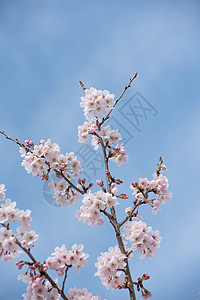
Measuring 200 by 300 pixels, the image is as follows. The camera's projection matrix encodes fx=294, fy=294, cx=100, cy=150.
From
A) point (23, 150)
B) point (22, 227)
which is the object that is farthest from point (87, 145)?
point (22, 227)

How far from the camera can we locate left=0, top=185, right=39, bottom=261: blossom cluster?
271 centimetres

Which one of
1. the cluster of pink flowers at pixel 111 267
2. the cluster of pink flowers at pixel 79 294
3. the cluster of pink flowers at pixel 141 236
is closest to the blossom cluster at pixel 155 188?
the cluster of pink flowers at pixel 141 236

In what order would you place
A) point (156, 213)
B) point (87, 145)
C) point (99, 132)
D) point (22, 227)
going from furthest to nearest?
point (87, 145) < point (99, 132) < point (156, 213) < point (22, 227)

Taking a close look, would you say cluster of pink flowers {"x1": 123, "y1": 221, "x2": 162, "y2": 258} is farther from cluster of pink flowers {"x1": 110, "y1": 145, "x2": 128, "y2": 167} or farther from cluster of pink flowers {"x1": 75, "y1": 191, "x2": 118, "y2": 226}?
cluster of pink flowers {"x1": 110, "y1": 145, "x2": 128, "y2": 167}

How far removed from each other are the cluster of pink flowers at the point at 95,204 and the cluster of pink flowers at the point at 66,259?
37 centimetres

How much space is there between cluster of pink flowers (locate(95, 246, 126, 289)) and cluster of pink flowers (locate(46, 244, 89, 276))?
0.61ft

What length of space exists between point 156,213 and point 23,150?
1733 mm

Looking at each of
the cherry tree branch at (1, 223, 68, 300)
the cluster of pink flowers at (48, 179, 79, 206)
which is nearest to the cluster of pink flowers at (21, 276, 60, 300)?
the cherry tree branch at (1, 223, 68, 300)

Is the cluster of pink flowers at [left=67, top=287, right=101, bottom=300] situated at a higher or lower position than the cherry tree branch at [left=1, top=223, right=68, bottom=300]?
lower

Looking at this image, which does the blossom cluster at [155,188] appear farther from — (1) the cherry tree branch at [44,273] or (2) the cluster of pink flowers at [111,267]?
(1) the cherry tree branch at [44,273]

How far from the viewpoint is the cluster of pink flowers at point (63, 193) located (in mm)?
3551

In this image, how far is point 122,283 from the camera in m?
2.89

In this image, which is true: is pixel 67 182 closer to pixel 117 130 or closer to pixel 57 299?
pixel 117 130

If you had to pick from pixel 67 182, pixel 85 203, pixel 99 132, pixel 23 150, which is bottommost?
pixel 85 203
